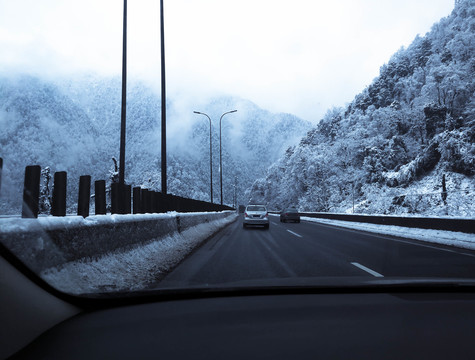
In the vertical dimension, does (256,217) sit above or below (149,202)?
below

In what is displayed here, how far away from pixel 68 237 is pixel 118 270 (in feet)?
4.19

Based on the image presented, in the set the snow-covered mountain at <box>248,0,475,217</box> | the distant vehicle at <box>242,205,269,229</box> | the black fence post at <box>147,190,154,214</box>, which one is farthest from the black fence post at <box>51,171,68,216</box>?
the snow-covered mountain at <box>248,0,475,217</box>

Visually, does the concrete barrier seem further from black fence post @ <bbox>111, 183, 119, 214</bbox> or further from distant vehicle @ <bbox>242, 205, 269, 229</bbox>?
distant vehicle @ <bbox>242, 205, 269, 229</bbox>

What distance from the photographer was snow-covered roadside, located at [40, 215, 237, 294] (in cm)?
344

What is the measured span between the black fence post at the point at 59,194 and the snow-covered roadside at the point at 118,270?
85 cm

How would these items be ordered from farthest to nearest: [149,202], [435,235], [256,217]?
1. [256,217]
2. [435,235]
3. [149,202]

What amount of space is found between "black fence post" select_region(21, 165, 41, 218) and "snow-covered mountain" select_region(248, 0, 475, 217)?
29.1 m

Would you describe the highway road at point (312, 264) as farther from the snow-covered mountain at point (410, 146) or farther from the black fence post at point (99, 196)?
the snow-covered mountain at point (410, 146)

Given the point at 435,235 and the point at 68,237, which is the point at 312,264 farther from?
the point at 435,235

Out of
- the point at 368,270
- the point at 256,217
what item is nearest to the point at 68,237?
the point at 368,270

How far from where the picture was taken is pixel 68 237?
3.80 metres

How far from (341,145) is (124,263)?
185ft

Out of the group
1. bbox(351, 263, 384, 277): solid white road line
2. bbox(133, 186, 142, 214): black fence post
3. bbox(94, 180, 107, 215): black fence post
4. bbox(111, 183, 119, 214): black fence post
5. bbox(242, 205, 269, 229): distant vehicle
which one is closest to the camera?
bbox(94, 180, 107, 215): black fence post

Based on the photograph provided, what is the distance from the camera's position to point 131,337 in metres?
1.98
